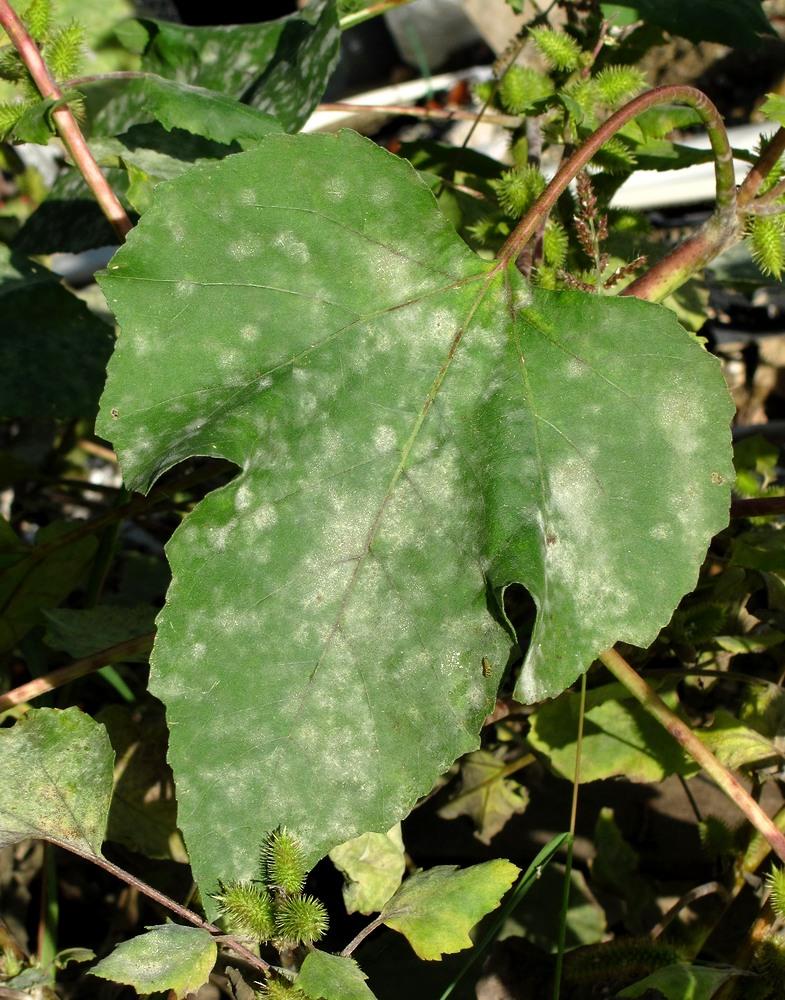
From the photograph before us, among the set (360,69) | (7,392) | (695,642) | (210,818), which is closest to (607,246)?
(695,642)

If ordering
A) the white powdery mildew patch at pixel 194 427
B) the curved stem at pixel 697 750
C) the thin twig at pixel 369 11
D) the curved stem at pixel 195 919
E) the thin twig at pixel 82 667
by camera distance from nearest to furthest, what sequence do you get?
the curved stem at pixel 195 919 < the white powdery mildew patch at pixel 194 427 < the curved stem at pixel 697 750 < the thin twig at pixel 82 667 < the thin twig at pixel 369 11

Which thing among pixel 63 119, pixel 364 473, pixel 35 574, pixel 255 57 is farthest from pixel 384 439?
pixel 255 57

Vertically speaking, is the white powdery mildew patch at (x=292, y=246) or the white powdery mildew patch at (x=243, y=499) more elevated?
the white powdery mildew patch at (x=292, y=246)

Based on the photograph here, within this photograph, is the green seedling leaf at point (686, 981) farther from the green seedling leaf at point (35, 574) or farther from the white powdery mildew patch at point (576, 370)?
the green seedling leaf at point (35, 574)

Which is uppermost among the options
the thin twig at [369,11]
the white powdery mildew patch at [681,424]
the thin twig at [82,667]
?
the thin twig at [369,11]

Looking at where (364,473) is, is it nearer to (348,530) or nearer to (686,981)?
(348,530)

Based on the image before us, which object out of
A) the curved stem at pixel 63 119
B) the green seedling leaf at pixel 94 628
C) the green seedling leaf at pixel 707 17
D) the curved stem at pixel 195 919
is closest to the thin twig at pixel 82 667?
the green seedling leaf at pixel 94 628
